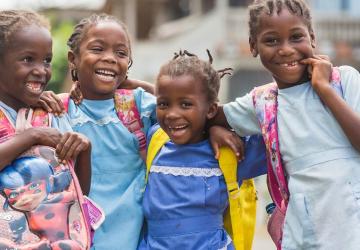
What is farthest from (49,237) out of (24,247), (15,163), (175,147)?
(175,147)

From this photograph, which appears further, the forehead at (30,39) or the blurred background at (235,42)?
the blurred background at (235,42)

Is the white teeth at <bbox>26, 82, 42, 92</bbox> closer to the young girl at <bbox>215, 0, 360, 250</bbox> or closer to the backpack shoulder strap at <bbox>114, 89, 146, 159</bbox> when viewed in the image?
the backpack shoulder strap at <bbox>114, 89, 146, 159</bbox>

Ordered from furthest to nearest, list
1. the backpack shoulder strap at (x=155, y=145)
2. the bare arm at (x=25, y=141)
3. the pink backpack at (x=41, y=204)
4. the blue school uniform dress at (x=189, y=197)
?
the backpack shoulder strap at (x=155, y=145), the blue school uniform dress at (x=189, y=197), the bare arm at (x=25, y=141), the pink backpack at (x=41, y=204)

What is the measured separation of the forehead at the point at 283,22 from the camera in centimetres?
344

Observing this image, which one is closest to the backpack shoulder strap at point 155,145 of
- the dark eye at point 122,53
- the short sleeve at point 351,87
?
the dark eye at point 122,53

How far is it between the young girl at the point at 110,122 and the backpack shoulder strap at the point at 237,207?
438 mm

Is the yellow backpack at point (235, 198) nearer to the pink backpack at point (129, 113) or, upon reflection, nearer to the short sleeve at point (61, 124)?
the pink backpack at point (129, 113)

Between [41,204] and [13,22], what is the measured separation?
32.9 inches

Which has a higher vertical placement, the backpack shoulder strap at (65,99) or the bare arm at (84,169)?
the backpack shoulder strap at (65,99)

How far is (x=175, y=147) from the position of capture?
149 inches

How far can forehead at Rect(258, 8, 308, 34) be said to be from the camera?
3.44 m

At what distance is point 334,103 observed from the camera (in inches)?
129

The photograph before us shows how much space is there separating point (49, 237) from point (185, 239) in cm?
77

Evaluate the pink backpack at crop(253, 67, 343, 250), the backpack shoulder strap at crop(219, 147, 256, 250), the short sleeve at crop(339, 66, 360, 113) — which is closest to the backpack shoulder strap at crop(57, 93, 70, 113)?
the backpack shoulder strap at crop(219, 147, 256, 250)
